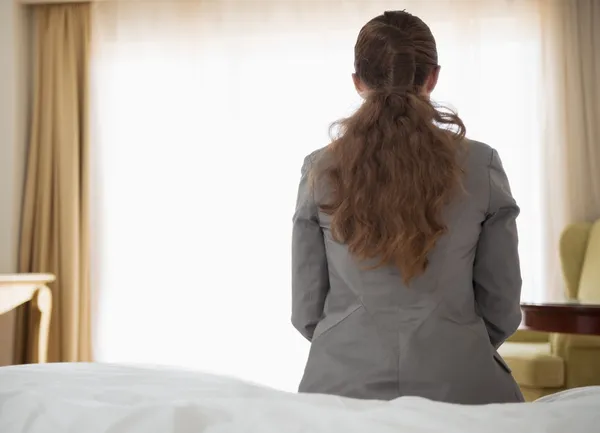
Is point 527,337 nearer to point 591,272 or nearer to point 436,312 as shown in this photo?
point 591,272

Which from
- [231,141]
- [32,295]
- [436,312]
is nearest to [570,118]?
[231,141]

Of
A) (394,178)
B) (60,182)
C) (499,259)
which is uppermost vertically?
(60,182)

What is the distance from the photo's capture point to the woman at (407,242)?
147cm

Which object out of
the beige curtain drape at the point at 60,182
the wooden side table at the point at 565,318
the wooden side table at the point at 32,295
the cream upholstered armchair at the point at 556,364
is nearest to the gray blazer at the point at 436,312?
the wooden side table at the point at 565,318

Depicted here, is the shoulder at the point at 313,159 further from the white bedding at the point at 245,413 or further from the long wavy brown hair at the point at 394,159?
the white bedding at the point at 245,413

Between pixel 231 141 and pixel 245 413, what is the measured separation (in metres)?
4.70

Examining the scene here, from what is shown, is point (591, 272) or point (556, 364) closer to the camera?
point (556, 364)

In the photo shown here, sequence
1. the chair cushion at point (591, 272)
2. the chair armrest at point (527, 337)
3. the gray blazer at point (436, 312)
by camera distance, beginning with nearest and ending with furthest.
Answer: the gray blazer at point (436, 312) < the chair cushion at point (591, 272) < the chair armrest at point (527, 337)

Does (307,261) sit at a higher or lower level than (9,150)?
lower

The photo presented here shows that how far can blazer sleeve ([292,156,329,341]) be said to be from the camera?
165cm

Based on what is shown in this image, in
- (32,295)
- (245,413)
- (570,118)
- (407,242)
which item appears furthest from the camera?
(570,118)

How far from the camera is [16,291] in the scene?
446 cm

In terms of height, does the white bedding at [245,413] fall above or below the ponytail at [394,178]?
below

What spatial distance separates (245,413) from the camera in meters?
0.82
